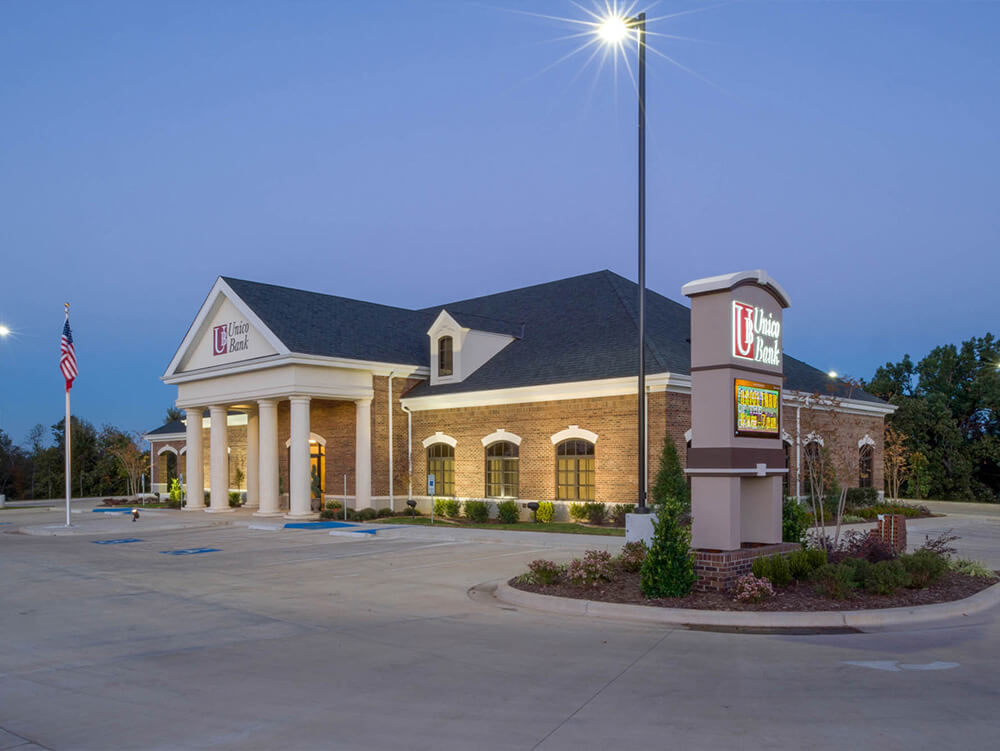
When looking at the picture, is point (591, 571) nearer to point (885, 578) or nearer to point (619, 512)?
point (885, 578)

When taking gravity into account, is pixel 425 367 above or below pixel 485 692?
above

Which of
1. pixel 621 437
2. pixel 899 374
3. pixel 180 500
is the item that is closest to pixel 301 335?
pixel 621 437

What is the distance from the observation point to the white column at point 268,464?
30.2 metres

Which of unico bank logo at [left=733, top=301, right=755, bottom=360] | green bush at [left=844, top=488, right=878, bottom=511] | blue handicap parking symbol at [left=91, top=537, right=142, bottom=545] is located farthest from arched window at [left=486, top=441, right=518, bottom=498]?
unico bank logo at [left=733, top=301, right=755, bottom=360]

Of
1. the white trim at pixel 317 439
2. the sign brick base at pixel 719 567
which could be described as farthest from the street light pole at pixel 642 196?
the white trim at pixel 317 439

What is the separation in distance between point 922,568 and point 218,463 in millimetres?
28448

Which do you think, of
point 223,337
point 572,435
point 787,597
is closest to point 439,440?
point 572,435

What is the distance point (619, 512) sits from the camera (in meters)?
24.9

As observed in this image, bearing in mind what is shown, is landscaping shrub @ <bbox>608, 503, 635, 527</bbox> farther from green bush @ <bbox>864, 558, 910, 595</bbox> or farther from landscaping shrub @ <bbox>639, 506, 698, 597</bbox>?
landscaping shrub @ <bbox>639, 506, 698, 597</bbox>

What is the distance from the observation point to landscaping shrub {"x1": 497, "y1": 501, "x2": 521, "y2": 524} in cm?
2716

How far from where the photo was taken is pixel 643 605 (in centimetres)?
1152

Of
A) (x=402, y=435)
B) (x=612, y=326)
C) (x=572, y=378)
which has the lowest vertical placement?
(x=402, y=435)

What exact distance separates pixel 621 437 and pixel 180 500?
2625 centimetres

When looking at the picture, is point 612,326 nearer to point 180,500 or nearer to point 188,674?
point 188,674
